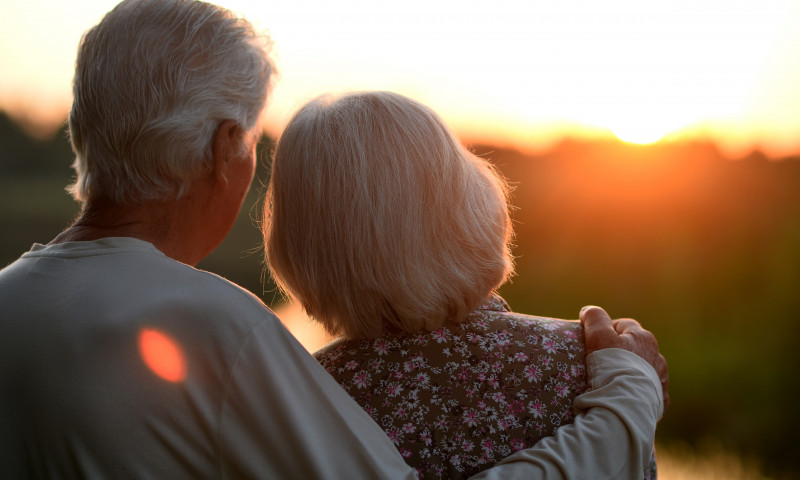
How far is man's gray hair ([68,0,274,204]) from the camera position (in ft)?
4.19

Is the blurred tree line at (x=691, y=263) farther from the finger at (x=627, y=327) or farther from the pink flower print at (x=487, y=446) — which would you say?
the pink flower print at (x=487, y=446)

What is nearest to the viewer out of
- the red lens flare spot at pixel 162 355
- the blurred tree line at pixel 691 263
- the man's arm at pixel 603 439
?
the red lens flare spot at pixel 162 355

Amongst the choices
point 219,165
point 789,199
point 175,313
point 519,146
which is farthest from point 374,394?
point 519,146

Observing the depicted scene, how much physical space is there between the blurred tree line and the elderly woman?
4248 millimetres

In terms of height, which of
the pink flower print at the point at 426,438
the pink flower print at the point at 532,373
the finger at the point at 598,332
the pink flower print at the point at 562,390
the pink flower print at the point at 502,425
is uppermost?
the finger at the point at 598,332

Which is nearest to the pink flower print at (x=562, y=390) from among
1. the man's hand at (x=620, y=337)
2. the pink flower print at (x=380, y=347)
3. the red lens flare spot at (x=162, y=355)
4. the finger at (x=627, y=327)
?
the man's hand at (x=620, y=337)

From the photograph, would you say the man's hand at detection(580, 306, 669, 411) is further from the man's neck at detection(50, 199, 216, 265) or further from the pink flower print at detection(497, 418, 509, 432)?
the man's neck at detection(50, 199, 216, 265)

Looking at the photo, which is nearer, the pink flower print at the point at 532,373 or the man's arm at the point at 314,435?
the man's arm at the point at 314,435

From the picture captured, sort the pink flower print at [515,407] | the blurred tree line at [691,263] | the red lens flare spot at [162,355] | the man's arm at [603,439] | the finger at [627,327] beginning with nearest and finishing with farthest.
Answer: the red lens flare spot at [162,355] → the man's arm at [603,439] → the pink flower print at [515,407] → the finger at [627,327] → the blurred tree line at [691,263]

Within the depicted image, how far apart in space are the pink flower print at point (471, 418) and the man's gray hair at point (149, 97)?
0.68 m

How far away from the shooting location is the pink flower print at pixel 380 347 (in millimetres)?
1385

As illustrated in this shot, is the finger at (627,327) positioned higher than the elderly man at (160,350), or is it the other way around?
the elderly man at (160,350)

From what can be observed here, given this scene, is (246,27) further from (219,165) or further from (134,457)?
(134,457)

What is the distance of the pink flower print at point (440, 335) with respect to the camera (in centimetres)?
138
